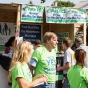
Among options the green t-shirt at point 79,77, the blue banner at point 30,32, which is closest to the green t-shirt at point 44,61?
the green t-shirt at point 79,77

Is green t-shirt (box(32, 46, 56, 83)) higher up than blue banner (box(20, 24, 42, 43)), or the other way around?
blue banner (box(20, 24, 42, 43))

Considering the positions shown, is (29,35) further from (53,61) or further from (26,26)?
(53,61)

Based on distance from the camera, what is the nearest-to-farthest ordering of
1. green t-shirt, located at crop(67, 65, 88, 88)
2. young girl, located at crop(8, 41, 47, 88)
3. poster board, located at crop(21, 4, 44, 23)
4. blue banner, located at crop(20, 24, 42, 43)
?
young girl, located at crop(8, 41, 47, 88) < green t-shirt, located at crop(67, 65, 88, 88) < poster board, located at crop(21, 4, 44, 23) < blue banner, located at crop(20, 24, 42, 43)

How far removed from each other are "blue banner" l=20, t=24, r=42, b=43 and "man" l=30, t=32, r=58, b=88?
4208mm

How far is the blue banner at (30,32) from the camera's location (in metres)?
8.79

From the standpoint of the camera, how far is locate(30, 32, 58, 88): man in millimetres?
4469

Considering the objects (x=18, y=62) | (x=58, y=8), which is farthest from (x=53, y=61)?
(x=58, y=8)

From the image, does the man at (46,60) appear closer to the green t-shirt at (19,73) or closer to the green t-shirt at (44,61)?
the green t-shirt at (44,61)

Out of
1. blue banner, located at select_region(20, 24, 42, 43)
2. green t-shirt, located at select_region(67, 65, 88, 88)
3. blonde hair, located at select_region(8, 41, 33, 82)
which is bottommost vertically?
green t-shirt, located at select_region(67, 65, 88, 88)

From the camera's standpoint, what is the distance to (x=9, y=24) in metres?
9.18

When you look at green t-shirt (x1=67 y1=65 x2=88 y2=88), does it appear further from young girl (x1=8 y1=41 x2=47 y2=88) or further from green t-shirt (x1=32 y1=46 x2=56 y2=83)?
young girl (x1=8 y1=41 x2=47 y2=88)

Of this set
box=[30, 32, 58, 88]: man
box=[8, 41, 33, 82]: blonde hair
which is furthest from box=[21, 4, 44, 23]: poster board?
box=[8, 41, 33, 82]: blonde hair

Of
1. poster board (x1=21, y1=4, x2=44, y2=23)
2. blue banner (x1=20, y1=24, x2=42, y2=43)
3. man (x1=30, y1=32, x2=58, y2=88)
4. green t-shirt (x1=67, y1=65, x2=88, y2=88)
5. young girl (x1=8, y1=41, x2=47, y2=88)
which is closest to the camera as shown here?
young girl (x1=8, y1=41, x2=47, y2=88)

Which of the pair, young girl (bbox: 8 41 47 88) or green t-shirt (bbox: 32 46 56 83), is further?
green t-shirt (bbox: 32 46 56 83)
